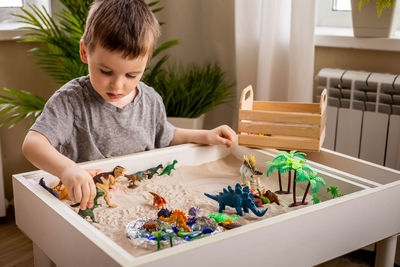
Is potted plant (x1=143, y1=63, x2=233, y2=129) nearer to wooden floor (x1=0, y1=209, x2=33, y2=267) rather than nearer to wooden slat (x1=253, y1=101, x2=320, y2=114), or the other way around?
wooden slat (x1=253, y1=101, x2=320, y2=114)

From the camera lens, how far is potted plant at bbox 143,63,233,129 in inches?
72.6

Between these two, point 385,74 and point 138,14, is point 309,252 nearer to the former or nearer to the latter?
point 138,14

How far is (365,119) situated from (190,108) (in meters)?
0.68

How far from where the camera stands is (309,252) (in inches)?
30.5

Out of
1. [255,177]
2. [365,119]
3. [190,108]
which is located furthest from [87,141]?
[365,119]

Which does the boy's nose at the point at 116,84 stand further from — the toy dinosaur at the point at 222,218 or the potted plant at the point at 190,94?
the potted plant at the point at 190,94

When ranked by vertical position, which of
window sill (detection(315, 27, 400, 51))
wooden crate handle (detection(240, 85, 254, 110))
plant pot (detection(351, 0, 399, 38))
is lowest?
wooden crate handle (detection(240, 85, 254, 110))

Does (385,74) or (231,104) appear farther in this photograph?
(231,104)

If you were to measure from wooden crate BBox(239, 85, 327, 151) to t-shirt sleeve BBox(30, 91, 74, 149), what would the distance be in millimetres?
439

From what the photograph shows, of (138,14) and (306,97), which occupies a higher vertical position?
(138,14)

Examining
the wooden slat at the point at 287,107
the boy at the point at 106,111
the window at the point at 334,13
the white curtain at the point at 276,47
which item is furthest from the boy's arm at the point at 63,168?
the window at the point at 334,13

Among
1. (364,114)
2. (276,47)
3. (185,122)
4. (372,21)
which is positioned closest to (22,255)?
(185,122)

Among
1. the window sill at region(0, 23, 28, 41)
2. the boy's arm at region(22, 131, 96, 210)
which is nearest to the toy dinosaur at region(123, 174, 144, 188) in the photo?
the boy's arm at region(22, 131, 96, 210)

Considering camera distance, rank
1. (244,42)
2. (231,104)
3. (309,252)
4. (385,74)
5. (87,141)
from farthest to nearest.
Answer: (231,104)
(244,42)
(385,74)
(87,141)
(309,252)
